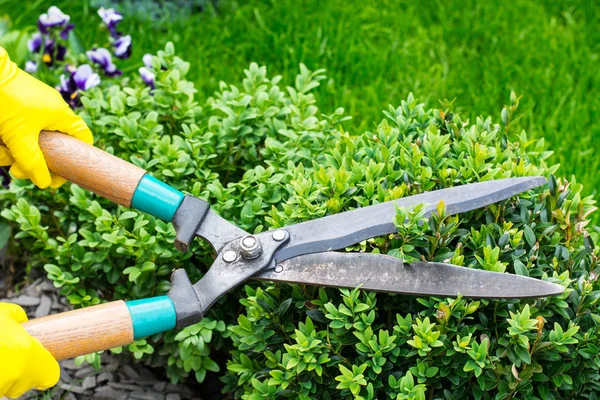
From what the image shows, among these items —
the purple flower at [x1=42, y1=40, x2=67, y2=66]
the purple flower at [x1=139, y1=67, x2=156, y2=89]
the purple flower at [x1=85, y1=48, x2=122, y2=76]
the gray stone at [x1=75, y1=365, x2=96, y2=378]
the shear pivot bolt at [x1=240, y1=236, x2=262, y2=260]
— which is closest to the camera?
the shear pivot bolt at [x1=240, y1=236, x2=262, y2=260]

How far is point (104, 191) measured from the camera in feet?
7.02

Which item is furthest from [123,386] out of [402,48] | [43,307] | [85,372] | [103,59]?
[402,48]

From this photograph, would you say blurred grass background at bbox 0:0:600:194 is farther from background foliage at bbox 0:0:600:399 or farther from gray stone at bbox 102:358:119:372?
gray stone at bbox 102:358:119:372

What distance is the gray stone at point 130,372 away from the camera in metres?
2.74

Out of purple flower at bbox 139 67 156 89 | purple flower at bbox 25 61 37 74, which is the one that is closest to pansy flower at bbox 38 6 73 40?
purple flower at bbox 25 61 37 74

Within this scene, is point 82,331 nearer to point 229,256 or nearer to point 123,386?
point 229,256

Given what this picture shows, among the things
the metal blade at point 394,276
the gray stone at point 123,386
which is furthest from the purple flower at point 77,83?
the metal blade at point 394,276

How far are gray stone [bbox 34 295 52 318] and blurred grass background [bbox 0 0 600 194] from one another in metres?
1.27

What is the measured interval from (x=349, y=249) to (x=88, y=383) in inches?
46.4

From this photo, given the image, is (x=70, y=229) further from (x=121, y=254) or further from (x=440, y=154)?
(x=440, y=154)

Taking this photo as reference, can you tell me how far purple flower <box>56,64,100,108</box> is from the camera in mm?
3115

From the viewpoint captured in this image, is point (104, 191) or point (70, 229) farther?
point (70, 229)

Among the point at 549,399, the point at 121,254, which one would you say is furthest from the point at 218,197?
the point at 549,399

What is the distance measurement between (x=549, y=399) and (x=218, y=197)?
120 cm
